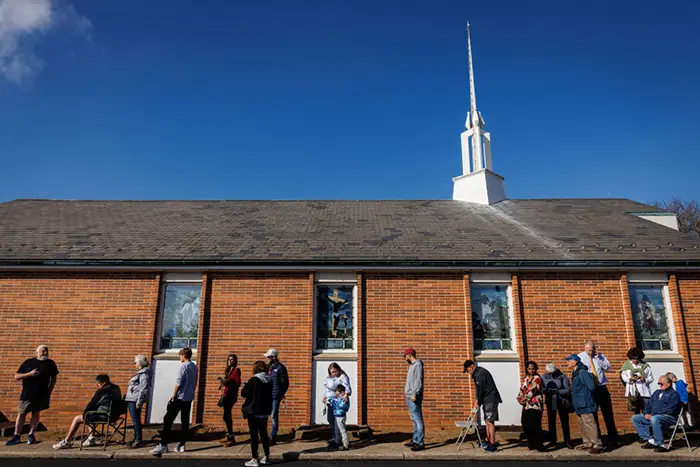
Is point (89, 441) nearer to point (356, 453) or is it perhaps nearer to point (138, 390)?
point (138, 390)

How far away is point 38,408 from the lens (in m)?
8.63

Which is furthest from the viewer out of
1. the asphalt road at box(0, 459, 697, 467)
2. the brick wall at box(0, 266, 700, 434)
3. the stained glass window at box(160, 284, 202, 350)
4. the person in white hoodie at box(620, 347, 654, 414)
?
the stained glass window at box(160, 284, 202, 350)

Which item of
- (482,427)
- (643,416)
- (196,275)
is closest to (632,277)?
(643,416)

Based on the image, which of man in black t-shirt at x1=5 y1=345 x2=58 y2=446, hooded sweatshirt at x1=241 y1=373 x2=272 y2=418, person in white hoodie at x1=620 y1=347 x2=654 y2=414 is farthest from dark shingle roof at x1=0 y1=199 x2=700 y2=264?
hooded sweatshirt at x1=241 y1=373 x2=272 y2=418

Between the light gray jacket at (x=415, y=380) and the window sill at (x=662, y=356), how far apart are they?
17.9 ft

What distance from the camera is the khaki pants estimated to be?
8.20m

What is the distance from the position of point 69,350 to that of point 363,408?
6.43 meters

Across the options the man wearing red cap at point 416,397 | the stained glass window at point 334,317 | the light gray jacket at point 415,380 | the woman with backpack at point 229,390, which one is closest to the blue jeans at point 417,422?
the man wearing red cap at point 416,397

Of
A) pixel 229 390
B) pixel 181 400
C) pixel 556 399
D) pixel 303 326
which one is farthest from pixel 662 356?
pixel 181 400

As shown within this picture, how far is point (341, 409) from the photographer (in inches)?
329

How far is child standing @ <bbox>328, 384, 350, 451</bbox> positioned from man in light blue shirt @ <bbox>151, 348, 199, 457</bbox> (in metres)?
2.38

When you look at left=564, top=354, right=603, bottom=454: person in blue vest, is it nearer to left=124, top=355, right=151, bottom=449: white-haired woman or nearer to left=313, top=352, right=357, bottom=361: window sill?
left=313, top=352, right=357, bottom=361: window sill

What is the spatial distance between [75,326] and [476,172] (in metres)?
12.5

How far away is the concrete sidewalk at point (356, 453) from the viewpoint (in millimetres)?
7902
